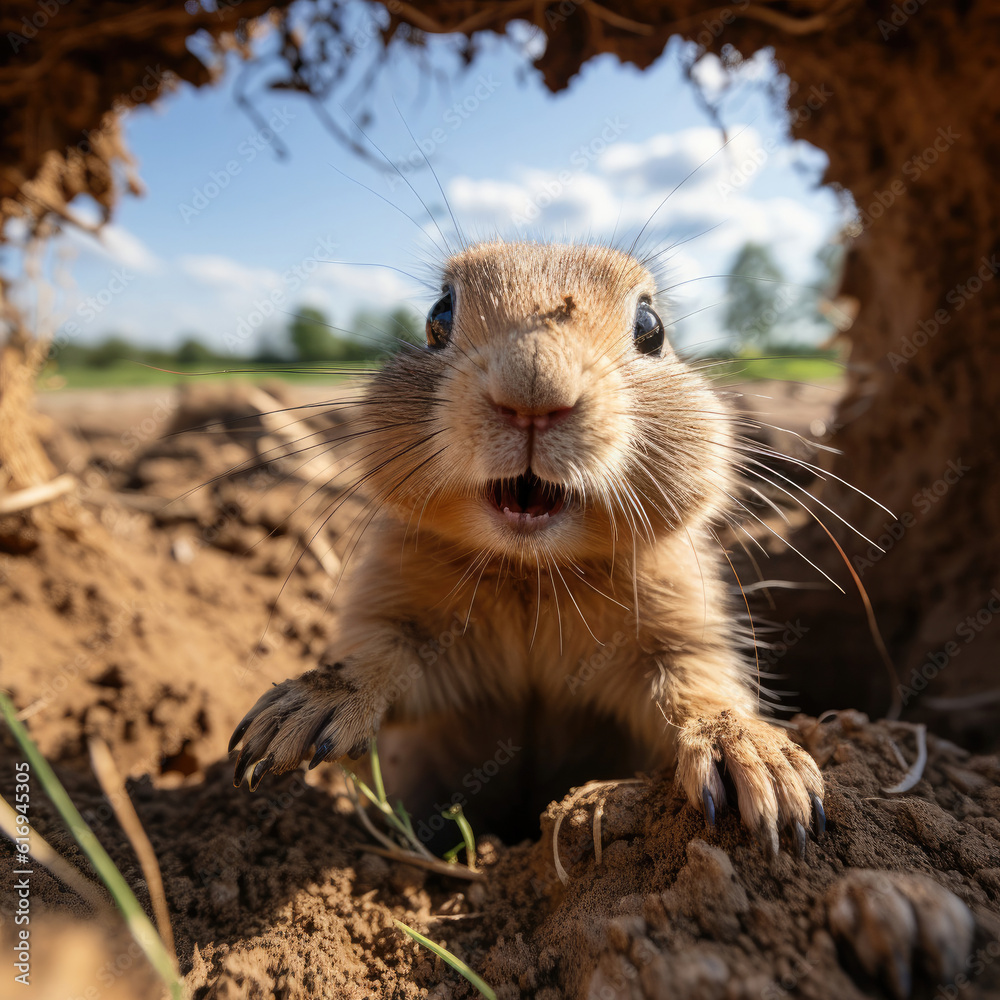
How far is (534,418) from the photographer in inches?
78.1

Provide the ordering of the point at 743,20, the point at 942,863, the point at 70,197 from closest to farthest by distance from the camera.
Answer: the point at 942,863 → the point at 743,20 → the point at 70,197

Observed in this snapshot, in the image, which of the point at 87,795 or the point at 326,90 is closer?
the point at 87,795

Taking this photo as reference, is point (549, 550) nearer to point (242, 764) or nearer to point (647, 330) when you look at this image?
point (647, 330)

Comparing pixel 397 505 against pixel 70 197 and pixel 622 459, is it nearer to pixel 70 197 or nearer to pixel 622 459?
pixel 622 459

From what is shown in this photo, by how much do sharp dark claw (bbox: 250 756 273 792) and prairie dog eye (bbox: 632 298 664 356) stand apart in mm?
2098

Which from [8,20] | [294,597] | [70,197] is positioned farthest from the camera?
[294,597]

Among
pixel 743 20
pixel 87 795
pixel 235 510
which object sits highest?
pixel 743 20

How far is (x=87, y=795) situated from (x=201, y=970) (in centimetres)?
122

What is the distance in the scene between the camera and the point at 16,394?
3957 millimetres

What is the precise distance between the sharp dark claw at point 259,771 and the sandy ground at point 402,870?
0.29 metres

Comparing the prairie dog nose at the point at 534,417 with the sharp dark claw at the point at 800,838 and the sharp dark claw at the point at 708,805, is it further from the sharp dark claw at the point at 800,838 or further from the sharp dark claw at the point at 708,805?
the sharp dark claw at the point at 800,838

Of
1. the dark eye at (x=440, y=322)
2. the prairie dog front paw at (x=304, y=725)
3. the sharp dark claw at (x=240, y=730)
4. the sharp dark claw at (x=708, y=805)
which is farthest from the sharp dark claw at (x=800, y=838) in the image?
the dark eye at (x=440, y=322)

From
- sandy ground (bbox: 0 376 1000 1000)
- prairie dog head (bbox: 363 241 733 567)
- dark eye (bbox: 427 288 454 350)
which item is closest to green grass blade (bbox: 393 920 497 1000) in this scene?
sandy ground (bbox: 0 376 1000 1000)

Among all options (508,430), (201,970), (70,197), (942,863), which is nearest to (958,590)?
(942,863)
